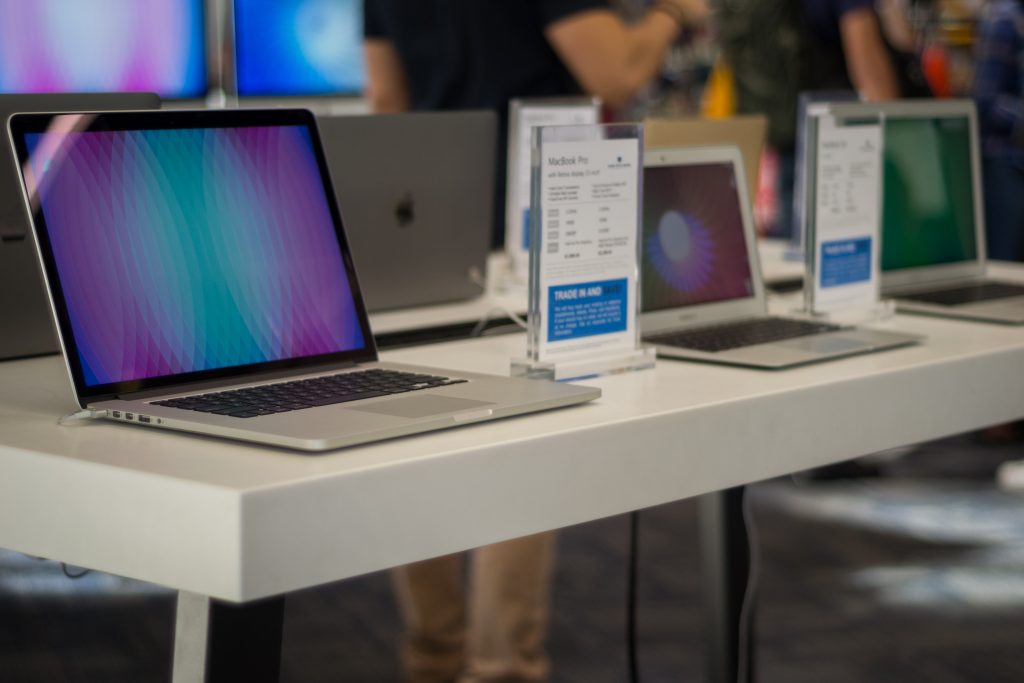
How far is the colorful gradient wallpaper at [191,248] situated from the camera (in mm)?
1192

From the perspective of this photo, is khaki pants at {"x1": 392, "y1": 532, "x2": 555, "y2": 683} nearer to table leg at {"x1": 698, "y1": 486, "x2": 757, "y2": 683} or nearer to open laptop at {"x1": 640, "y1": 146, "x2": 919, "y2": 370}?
table leg at {"x1": 698, "y1": 486, "x2": 757, "y2": 683}

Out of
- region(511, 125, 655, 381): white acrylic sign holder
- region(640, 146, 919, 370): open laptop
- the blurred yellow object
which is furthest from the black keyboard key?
the blurred yellow object

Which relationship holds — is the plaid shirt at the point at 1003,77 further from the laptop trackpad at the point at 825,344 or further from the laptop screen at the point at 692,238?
the laptop trackpad at the point at 825,344

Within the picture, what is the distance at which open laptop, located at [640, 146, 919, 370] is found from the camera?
1.59m

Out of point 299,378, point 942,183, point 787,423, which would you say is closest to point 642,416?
point 787,423

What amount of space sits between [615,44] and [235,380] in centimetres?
135

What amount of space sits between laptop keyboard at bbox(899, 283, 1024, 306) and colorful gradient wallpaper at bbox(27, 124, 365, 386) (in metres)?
0.91

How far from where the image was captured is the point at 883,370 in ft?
4.80

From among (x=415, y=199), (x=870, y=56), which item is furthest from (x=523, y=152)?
(x=870, y=56)

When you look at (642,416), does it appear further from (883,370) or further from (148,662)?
(148,662)

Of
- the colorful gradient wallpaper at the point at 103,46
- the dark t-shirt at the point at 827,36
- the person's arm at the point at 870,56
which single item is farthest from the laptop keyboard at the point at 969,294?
the colorful gradient wallpaper at the point at 103,46

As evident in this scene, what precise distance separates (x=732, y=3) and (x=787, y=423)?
2.90 meters

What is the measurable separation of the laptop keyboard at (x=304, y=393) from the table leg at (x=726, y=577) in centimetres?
66

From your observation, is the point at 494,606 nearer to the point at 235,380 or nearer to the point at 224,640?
the point at 235,380
